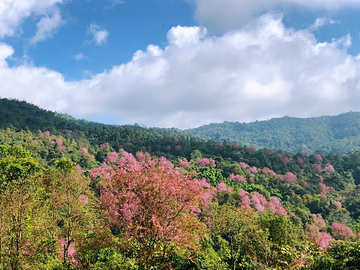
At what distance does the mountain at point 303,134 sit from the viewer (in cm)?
13750

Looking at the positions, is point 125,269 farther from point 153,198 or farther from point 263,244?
point 263,244

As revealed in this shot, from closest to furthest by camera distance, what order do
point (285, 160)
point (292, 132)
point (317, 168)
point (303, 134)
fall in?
point (317, 168) → point (285, 160) → point (303, 134) → point (292, 132)

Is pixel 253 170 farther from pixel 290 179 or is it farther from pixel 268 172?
pixel 290 179

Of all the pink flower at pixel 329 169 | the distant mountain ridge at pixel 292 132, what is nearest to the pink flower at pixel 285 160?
the pink flower at pixel 329 169

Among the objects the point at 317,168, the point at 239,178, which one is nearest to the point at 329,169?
the point at 317,168

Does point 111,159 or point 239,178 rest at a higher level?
point 111,159

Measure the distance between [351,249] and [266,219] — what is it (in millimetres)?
6797

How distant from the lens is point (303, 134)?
162625 millimetres

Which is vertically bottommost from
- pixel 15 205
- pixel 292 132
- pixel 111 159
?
pixel 15 205

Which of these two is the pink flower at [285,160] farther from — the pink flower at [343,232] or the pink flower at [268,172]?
the pink flower at [343,232]

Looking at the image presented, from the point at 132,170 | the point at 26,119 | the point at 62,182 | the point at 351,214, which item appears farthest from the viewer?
the point at 26,119

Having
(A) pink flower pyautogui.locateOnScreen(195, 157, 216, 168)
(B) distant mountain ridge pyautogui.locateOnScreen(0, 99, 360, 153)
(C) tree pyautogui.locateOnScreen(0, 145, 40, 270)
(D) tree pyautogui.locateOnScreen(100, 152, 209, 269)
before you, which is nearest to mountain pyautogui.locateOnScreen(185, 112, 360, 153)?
(B) distant mountain ridge pyautogui.locateOnScreen(0, 99, 360, 153)

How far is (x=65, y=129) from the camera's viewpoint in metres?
53.3

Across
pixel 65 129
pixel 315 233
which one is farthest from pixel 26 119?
pixel 315 233
